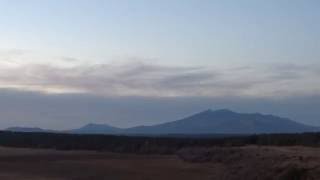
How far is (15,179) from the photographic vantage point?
43.6 metres

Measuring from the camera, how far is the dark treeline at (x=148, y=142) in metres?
92.7

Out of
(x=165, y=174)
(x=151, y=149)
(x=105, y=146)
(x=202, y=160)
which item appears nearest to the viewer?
(x=165, y=174)

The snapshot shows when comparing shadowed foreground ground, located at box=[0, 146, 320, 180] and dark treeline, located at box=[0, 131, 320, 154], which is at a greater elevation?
dark treeline, located at box=[0, 131, 320, 154]

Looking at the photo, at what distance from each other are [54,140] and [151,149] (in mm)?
35553

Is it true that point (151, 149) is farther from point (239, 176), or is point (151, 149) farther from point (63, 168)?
point (239, 176)

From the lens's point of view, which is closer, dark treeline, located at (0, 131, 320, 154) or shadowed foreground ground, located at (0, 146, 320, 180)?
shadowed foreground ground, located at (0, 146, 320, 180)

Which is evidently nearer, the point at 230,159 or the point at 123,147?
the point at 230,159

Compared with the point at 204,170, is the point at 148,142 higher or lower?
higher

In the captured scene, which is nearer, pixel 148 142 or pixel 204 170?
pixel 204 170

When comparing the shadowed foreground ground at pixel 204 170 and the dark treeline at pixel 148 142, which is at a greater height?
the dark treeline at pixel 148 142

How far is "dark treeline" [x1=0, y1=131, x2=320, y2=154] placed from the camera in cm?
9269

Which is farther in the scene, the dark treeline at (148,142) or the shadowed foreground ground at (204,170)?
the dark treeline at (148,142)

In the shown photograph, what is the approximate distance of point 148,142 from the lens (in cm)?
10881

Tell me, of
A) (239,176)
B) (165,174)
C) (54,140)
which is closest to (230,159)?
(165,174)
